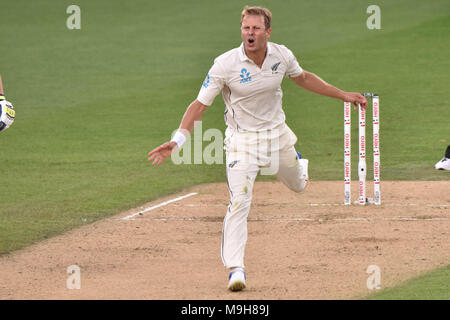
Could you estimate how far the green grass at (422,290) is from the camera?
8.19 m

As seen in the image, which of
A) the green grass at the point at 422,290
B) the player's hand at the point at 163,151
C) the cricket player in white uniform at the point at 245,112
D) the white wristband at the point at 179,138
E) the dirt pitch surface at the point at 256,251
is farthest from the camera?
the dirt pitch surface at the point at 256,251

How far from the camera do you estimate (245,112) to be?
8859mm

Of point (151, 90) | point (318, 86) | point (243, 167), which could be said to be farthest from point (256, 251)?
point (151, 90)

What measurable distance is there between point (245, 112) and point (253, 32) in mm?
767

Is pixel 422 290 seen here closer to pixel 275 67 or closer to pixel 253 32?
pixel 275 67

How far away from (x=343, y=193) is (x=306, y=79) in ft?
16.7

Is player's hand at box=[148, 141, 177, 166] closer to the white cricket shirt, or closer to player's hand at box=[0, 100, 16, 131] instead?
the white cricket shirt

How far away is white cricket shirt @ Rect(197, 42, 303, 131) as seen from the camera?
28.6 ft

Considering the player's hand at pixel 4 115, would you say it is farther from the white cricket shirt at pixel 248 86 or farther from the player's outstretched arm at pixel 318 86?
the player's outstretched arm at pixel 318 86

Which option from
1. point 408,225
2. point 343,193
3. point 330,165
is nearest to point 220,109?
point 330,165

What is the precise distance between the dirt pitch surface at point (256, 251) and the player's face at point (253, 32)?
2245mm

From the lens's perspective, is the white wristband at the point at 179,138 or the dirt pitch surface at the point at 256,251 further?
the dirt pitch surface at the point at 256,251

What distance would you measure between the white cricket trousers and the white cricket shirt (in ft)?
0.35

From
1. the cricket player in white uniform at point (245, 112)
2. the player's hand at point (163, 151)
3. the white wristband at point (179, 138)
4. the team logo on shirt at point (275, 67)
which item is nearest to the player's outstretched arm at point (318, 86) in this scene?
the cricket player in white uniform at point (245, 112)
